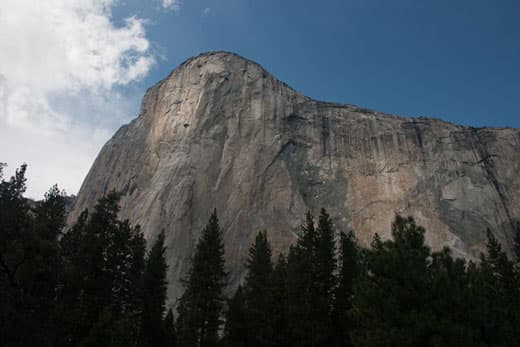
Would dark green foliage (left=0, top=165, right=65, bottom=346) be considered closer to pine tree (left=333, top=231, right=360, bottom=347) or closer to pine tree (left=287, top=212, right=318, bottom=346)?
pine tree (left=287, top=212, right=318, bottom=346)

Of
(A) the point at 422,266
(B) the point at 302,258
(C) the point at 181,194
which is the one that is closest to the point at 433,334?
(A) the point at 422,266

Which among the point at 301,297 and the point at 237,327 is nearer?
the point at 301,297

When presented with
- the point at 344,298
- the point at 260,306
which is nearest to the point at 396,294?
the point at 344,298

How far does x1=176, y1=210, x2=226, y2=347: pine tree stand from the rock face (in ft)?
69.4

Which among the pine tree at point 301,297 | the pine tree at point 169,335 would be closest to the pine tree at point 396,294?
the pine tree at point 301,297

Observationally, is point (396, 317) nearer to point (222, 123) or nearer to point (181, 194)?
point (181, 194)

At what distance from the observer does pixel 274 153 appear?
209ft

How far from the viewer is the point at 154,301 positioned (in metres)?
29.6

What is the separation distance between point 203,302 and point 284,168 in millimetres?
36903

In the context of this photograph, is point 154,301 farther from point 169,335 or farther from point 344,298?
point 344,298

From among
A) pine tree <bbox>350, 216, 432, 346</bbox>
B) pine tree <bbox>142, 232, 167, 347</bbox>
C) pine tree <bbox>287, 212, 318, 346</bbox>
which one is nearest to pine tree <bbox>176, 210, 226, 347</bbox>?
pine tree <bbox>142, 232, 167, 347</bbox>

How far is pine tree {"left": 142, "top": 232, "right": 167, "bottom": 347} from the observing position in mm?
28188

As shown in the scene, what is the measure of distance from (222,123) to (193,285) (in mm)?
42181

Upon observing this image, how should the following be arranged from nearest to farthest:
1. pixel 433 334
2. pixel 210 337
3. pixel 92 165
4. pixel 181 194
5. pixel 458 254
A: pixel 433 334 < pixel 210 337 < pixel 458 254 < pixel 181 194 < pixel 92 165
